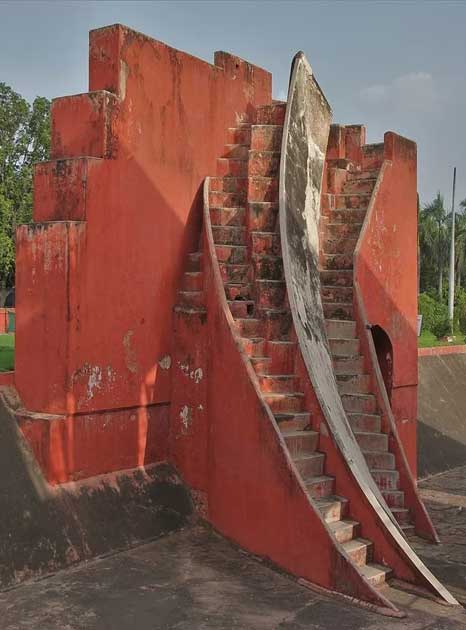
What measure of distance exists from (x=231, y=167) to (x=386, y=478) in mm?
3283

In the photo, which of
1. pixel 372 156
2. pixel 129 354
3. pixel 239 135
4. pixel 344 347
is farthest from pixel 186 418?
pixel 372 156

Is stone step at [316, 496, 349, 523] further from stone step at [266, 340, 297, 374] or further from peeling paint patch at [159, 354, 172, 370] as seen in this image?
peeling paint patch at [159, 354, 172, 370]

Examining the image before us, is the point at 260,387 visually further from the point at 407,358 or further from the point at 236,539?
the point at 407,358

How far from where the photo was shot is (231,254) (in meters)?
7.15

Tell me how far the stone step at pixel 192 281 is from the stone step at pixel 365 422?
6.06ft

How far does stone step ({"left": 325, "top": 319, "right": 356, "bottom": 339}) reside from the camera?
767cm

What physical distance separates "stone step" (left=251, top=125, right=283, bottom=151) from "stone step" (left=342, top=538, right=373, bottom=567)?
3755 mm

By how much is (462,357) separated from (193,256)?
32.2 ft

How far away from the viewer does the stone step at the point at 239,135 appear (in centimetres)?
786

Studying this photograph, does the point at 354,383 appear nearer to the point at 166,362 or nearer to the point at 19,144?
the point at 166,362

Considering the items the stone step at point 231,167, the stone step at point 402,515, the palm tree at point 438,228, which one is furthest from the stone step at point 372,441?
the palm tree at point 438,228

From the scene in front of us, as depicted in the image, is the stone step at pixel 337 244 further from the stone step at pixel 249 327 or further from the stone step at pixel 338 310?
the stone step at pixel 249 327

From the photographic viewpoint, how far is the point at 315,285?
7344mm

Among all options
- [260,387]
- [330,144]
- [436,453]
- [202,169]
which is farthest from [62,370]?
[436,453]
